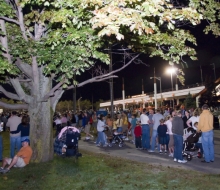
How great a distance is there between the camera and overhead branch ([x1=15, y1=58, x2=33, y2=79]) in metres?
11.3

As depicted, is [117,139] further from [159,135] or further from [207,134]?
[207,134]

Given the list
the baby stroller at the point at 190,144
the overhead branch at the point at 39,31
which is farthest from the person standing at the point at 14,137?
the baby stroller at the point at 190,144

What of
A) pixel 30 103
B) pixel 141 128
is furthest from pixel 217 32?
pixel 30 103

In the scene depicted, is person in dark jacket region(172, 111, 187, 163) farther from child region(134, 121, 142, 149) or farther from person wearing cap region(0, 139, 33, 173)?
person wearing cap region(0, 139, 33, 173)

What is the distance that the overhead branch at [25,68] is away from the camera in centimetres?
1130

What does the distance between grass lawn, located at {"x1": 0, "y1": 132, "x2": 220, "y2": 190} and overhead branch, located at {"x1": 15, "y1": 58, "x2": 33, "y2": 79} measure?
10.2ft

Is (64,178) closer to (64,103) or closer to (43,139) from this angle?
(43,139)

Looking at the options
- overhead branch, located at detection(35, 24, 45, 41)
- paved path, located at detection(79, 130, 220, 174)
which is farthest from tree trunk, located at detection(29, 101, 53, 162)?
paved path, located at detection(79, 130, 220, 174)

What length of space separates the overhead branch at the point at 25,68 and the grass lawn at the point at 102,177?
3.10 m

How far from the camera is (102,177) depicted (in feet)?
29.7

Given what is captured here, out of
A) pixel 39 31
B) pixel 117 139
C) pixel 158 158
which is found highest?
pixel 39 31

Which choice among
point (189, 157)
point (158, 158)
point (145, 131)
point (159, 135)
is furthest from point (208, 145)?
point (145, 131)

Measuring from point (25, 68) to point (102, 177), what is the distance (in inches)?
190

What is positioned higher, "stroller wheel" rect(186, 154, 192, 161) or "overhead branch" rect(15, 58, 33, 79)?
"overhead branch" rect(15, 58, 33, 79)
